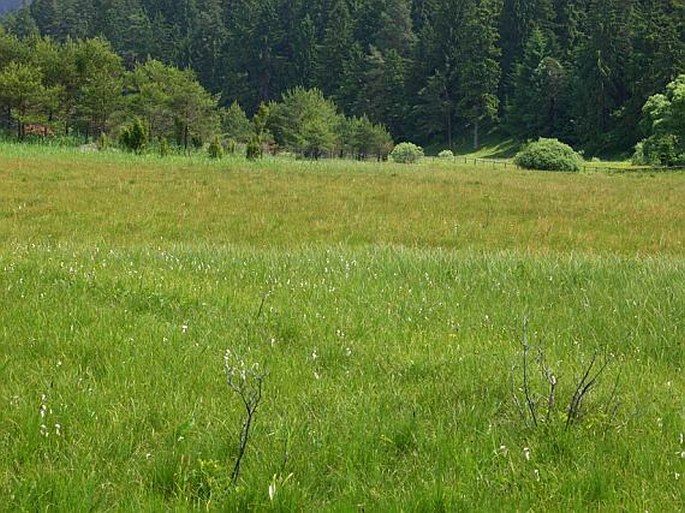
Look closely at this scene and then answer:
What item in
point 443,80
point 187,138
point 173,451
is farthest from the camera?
point 443,80

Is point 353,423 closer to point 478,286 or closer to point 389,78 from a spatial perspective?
point 478,286

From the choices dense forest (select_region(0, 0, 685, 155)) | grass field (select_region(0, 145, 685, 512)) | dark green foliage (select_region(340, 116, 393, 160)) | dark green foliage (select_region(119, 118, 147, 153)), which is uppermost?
dense forest (select_region(0, 0, 685, 155))

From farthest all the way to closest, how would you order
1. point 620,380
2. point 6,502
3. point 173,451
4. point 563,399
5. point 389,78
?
point 389,78
point 620,380
point 563,399
point 173,451
point 6,502

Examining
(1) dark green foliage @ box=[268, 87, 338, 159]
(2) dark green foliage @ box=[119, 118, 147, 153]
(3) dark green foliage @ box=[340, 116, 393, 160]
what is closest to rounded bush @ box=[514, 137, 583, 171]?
(1) dark green foliage @ box=[268, 87, 338, 159]

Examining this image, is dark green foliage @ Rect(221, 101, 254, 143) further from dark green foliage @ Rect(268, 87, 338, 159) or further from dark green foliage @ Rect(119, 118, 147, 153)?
dark green foliage @ Rect(119, 118, 147, 153)

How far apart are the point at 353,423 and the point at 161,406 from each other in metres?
1.19

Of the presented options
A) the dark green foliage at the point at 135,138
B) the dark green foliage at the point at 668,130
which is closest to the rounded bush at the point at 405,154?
the dark green foliage at the point at 668,130

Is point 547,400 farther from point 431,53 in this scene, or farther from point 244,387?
point 431,53

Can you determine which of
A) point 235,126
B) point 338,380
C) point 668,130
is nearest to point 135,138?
point 235,126

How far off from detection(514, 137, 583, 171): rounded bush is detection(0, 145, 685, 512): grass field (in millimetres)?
48198

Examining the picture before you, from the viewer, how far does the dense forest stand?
3290 inches

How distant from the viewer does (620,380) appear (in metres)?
4.43

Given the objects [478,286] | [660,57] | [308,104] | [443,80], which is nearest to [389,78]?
[443,80]

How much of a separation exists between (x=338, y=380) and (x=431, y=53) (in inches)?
4573
